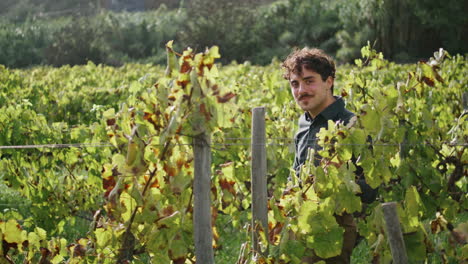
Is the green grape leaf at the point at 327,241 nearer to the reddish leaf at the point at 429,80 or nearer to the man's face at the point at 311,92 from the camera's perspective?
the man's face at the point at 311,92

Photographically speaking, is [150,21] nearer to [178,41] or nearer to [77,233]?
[178,41]

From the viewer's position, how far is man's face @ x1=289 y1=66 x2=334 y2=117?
3385mm

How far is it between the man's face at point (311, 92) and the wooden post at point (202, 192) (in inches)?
38.1

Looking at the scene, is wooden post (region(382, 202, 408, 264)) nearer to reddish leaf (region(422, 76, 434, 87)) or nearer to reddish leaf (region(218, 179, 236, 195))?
reddish leaf (region(218, 179, 236, 195))

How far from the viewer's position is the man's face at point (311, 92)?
3.38 m

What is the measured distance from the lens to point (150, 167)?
8.91 feet

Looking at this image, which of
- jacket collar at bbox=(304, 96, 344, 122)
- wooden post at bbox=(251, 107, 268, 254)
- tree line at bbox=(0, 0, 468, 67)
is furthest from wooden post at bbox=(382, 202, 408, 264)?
A: tree line at bbox=(0, 0, 468, 67)

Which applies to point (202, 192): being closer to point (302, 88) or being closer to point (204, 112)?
point (204, 112)

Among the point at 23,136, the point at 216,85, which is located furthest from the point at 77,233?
the point at 216,85

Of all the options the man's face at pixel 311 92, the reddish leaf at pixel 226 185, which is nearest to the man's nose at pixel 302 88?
the man's face at pixel 311 92

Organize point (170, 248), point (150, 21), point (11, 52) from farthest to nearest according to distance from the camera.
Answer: point (150, 21)
point (11, 52)
point (170, 248)

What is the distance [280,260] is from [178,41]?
31.5 metres

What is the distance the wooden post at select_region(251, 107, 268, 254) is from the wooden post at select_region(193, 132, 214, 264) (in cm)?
36

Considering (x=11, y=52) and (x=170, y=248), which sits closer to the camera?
(x=170, y=248)
